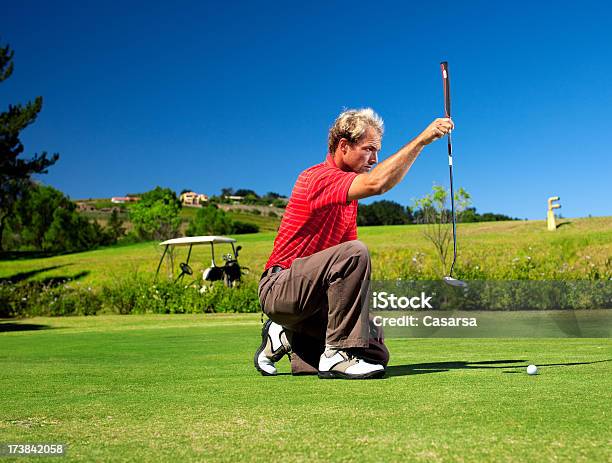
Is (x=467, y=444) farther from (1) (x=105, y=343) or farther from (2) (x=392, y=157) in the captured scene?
(1) (x=105, y=343)

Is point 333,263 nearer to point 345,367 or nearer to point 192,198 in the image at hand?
point 345,367

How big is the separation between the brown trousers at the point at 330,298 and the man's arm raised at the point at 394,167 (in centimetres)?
40

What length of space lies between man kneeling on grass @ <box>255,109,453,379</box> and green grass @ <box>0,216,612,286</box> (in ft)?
44.9

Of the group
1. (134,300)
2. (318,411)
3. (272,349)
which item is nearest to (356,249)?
(272,349)

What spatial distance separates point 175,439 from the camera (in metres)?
2.56

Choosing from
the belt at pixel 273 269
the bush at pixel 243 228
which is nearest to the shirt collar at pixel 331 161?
the belt at pixel 273 269

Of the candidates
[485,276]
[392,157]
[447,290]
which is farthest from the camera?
[485,276]

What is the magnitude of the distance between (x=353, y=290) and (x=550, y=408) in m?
Result: 1.51

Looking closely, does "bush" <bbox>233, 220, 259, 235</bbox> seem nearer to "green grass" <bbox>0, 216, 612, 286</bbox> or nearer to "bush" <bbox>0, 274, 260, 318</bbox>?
"green grass" <bbox>0, 216, 612, 286</bbox>

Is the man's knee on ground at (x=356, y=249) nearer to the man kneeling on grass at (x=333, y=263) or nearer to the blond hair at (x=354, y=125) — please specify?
the man kneeling on grass at (x=333, y=263)

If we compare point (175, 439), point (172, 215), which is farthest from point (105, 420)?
point (172, 215)

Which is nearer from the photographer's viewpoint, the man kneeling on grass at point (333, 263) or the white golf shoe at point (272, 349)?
the man kneeling on grass at point (333, 263)

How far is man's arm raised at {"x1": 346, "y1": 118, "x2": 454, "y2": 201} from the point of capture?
13.0 feet

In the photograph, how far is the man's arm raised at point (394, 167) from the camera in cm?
395
